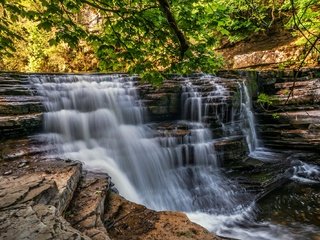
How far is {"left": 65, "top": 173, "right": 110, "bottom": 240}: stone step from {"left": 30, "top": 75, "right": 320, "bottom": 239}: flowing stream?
1.24 meters

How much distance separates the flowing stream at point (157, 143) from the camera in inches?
237

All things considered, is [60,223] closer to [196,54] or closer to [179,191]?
[196,54]

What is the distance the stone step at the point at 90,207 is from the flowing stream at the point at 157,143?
1.24 metres

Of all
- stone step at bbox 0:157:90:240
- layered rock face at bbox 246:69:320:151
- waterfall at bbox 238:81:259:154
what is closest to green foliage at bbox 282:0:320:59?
layered rock face at bbox 246:69:320:151

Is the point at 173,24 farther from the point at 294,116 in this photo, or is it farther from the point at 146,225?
the point at 294,116

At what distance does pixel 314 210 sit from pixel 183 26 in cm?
524

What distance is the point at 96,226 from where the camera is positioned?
120 inches

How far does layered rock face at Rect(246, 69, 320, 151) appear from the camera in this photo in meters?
8.67

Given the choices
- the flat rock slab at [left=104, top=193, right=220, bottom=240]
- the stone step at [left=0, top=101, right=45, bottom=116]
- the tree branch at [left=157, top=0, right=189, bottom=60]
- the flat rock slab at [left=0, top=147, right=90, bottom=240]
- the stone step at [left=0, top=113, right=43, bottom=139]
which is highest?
the tree branch at [left=157, top=0, right=189, bottom=60]

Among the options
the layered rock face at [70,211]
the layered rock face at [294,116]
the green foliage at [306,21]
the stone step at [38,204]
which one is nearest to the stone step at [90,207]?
the layered rock face at [70,211]

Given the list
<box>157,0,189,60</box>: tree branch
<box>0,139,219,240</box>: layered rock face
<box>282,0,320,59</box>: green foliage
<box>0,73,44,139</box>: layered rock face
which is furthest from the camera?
<box>0,73,44,139</box>: layered rock face

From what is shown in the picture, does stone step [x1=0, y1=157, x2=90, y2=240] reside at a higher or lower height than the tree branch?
lower

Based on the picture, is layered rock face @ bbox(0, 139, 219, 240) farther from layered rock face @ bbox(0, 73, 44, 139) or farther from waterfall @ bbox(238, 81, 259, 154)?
waterfall @ bbox(238, 81, 259, 154)

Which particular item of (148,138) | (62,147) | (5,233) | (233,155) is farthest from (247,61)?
(5,233)
